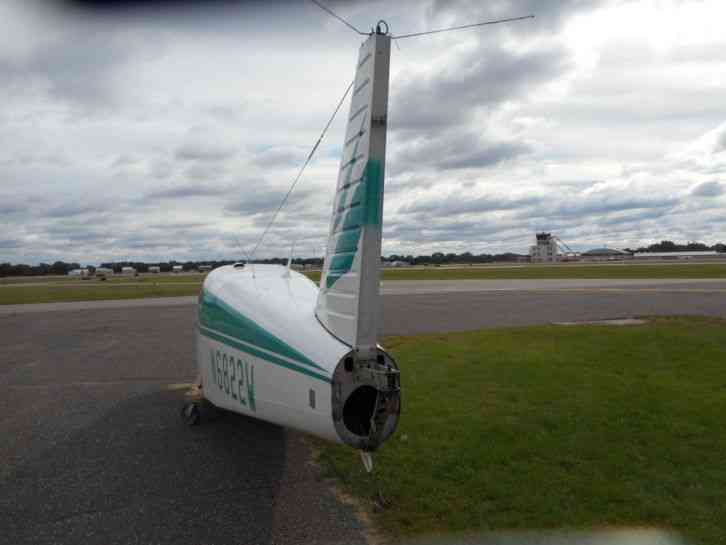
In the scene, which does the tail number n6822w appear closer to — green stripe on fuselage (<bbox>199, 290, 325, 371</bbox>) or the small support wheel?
green stripe on fuselage (<bbox>199, 290, 325, 371</bbox>)

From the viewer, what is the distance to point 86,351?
16.0 metres

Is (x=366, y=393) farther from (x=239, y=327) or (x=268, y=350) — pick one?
(x=239, y=327)

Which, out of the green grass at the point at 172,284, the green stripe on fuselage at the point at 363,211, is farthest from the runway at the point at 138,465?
the green grass at the point at 172,284

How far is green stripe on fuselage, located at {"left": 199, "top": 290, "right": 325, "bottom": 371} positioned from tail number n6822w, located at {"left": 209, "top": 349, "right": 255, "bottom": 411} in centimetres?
27

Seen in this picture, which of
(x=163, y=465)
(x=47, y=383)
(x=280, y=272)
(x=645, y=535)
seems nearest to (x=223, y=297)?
(x=280, y=272)

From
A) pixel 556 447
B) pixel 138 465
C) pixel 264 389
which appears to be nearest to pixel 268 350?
pixel 264 389

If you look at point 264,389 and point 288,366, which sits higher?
point 288,366

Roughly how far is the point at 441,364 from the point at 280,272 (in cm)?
497

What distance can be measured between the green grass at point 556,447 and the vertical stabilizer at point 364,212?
6.19ft

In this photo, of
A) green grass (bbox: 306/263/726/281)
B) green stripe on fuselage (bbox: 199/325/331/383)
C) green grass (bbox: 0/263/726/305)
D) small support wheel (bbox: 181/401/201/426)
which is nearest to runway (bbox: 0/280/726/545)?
small support wheel (bbox: 181/401/201/426)

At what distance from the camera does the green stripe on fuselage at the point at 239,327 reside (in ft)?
17.5

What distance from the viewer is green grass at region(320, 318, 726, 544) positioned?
5.24 metres

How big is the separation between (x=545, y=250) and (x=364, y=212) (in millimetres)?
157211

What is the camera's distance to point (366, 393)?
16.0ft
